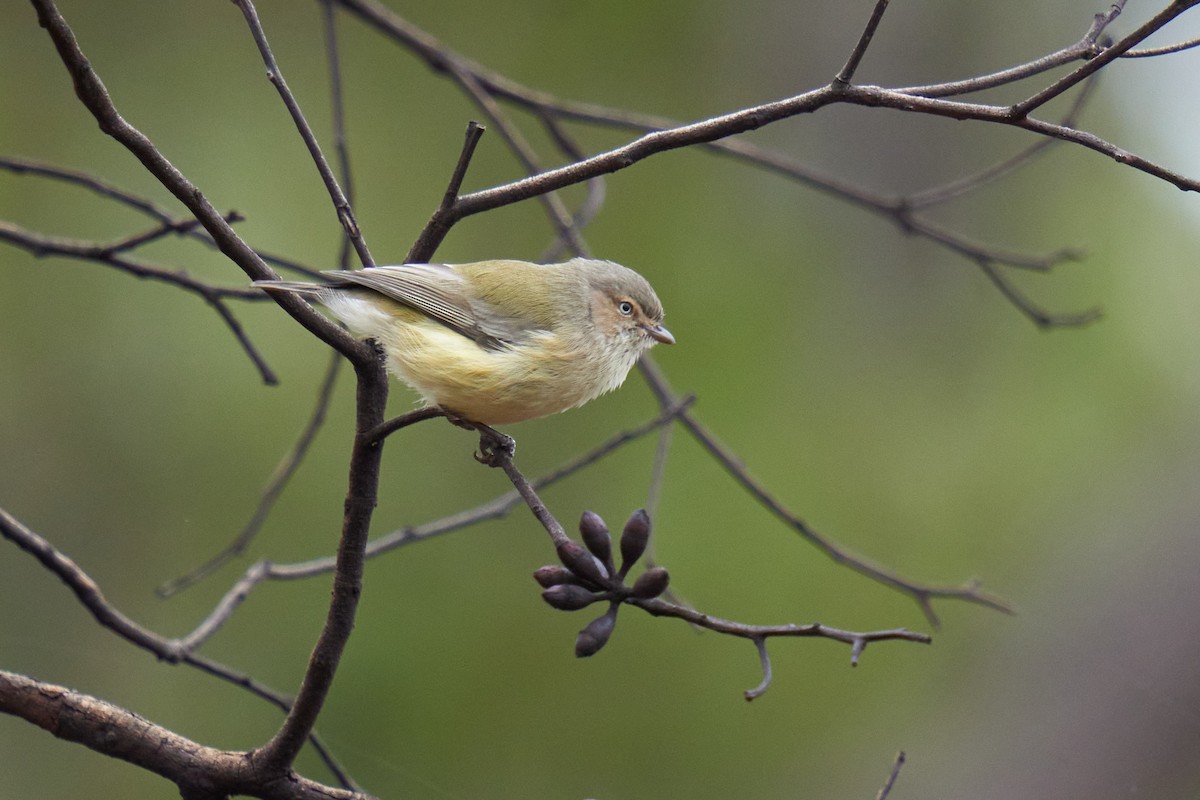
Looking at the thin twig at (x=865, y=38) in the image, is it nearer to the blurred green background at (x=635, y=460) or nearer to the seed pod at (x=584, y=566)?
the seed pod at (x=584, y=566)

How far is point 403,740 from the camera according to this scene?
4637mm

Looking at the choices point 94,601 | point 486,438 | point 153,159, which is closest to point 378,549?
point 486,438

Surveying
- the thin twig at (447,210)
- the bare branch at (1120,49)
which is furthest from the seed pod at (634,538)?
the bare branch at (1120,49)

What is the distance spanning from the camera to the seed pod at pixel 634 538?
1.45 m

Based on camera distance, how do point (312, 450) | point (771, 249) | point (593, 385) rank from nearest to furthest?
point (593, 385) → point (312, 450) → point (771, 249)

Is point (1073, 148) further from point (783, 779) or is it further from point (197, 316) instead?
point (197, 316)

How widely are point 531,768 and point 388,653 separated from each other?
792mm

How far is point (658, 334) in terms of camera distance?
327 cm

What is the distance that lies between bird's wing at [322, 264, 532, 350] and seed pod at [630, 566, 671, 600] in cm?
139

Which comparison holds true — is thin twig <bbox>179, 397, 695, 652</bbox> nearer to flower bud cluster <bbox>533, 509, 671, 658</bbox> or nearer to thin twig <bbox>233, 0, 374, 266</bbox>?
thin twig <bbox>233, 0, 374, 266</bbox>

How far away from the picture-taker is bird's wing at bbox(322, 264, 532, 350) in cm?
262

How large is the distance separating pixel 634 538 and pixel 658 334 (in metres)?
1.86

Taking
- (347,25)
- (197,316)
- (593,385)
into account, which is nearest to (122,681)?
(197,316)

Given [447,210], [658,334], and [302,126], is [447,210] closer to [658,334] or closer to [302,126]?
[302,126]
